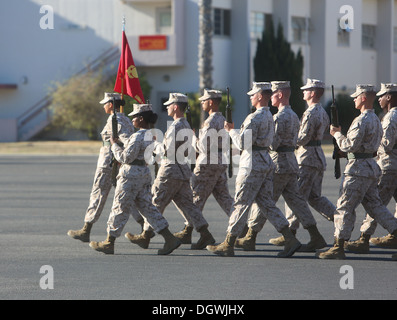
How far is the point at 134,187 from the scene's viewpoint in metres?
9.88

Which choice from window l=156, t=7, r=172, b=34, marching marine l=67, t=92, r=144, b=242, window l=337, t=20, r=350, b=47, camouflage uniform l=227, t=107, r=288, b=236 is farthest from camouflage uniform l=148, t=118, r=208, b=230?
window l=337, t=20, r=350, b=47

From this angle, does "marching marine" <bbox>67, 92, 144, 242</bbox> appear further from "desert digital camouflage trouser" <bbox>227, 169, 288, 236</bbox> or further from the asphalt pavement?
"desert digital camouflage trouser" <bbox>227, 169, 288, 236</bbox>

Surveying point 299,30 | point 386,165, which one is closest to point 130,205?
point 386,165

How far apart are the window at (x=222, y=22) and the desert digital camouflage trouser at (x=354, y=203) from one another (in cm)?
3042

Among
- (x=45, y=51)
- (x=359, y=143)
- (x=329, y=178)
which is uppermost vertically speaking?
(x=45, y=51)

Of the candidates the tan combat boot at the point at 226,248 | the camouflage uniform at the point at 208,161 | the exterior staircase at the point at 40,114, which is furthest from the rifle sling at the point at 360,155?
the exterior staircase at the point at 40,114

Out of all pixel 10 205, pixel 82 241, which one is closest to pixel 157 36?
pixel 10 205

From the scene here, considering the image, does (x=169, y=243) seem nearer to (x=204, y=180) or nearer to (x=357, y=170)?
(x=204, y=180)

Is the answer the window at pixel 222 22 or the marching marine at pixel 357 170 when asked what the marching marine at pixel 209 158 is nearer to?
the marching marine at pixel 357 170

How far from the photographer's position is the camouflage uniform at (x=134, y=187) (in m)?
9.84

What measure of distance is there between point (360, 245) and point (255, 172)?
1.70 m

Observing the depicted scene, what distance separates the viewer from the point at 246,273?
873 centimetres
